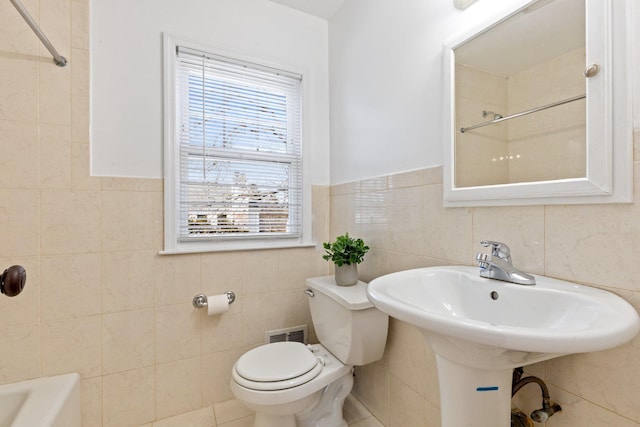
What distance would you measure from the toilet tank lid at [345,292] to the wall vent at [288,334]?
16.7 inches

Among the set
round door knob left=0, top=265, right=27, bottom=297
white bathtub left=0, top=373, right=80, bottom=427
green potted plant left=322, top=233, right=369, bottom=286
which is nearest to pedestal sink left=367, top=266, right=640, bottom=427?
green potted plant left=322, top=233, right=369, bottom=286

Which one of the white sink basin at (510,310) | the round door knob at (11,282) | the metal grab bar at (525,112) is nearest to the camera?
the white sink basin at (510,310)

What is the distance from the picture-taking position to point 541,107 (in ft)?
2.97

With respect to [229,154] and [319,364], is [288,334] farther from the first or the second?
[229,154]

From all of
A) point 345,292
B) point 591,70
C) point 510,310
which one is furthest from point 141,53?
point 510,310

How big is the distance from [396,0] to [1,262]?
7.12ft

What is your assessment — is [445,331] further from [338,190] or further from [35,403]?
[35,403]

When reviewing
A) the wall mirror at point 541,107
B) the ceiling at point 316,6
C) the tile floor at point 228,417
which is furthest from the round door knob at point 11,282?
the ceiling at point 316,6

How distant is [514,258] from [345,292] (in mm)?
724

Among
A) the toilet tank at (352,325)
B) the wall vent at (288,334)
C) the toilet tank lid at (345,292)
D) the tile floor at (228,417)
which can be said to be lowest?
the tile floor at (228,417)

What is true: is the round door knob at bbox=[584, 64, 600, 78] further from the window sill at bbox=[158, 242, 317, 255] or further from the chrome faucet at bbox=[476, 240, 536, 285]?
the window sill at bbox=[158, 242, 317, 255]

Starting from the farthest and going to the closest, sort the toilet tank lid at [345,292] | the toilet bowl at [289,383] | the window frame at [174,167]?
the window frame at [174,167], the toilet tank lid at [345,292], the toilet bowl at [289,383]

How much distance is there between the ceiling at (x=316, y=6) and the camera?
5.99 ft

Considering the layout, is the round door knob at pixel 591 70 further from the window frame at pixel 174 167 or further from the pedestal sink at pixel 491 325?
the window frame at pixel 174 167
